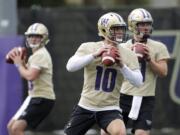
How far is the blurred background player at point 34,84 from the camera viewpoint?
11992 millimetres

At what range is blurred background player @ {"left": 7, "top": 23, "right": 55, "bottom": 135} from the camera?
12.0 m

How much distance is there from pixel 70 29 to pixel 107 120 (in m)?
5.22

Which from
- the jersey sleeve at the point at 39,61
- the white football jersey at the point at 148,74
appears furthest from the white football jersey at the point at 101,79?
the jersey sleeve at the point at 39,61

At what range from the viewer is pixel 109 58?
31.9 ft

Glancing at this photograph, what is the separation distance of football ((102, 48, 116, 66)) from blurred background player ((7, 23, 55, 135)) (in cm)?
238

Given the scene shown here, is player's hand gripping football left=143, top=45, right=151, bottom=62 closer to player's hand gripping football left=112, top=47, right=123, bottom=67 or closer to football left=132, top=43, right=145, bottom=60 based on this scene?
football left=132, top=43, right=145, bottom=60

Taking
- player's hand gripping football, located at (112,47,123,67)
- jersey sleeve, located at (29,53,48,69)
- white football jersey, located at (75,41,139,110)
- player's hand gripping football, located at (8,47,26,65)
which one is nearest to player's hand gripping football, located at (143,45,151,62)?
white football jersey, located at (75,41,139,110)

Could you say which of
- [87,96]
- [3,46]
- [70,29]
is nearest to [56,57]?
[70,29]

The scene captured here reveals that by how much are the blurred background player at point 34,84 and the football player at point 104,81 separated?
1764 millimetres

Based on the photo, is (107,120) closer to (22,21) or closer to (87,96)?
(87,96)

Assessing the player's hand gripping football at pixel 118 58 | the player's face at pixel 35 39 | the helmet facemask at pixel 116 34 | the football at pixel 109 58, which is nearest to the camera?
the football at pixel 109 58

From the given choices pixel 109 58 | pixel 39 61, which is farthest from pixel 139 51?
pixel 39 61

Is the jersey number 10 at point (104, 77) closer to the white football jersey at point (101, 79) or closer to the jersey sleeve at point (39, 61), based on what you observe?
the white football jersey at point (101, 79)

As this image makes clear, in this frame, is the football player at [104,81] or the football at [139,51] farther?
the football at [139,51]
